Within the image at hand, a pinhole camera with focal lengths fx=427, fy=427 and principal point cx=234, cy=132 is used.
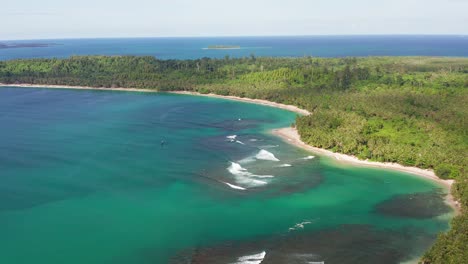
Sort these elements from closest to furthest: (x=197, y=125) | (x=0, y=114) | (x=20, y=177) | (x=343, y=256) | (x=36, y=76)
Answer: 1. (x=343, y=256)
2. (x=20, y=177)
3. (x=197, y=125)
4. (x=0, y=114)
5. (x=36, y=76)

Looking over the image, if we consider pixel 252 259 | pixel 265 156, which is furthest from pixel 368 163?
pixel 252 259

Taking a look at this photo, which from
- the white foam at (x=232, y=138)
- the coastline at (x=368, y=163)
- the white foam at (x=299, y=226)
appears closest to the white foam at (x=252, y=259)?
the white foam at (x=299, y=226)

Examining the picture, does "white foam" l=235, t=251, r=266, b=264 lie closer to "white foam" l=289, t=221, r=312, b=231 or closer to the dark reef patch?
"white foam" l=289, t=221, r=312, b=231

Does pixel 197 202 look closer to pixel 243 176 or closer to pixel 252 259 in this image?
pixel 243 176

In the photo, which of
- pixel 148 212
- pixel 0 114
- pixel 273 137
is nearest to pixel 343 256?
pixel 148 212

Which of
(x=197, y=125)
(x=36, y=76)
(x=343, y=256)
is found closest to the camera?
(x=343, y=256)

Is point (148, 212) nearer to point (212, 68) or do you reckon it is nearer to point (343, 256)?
point (343, 256)
